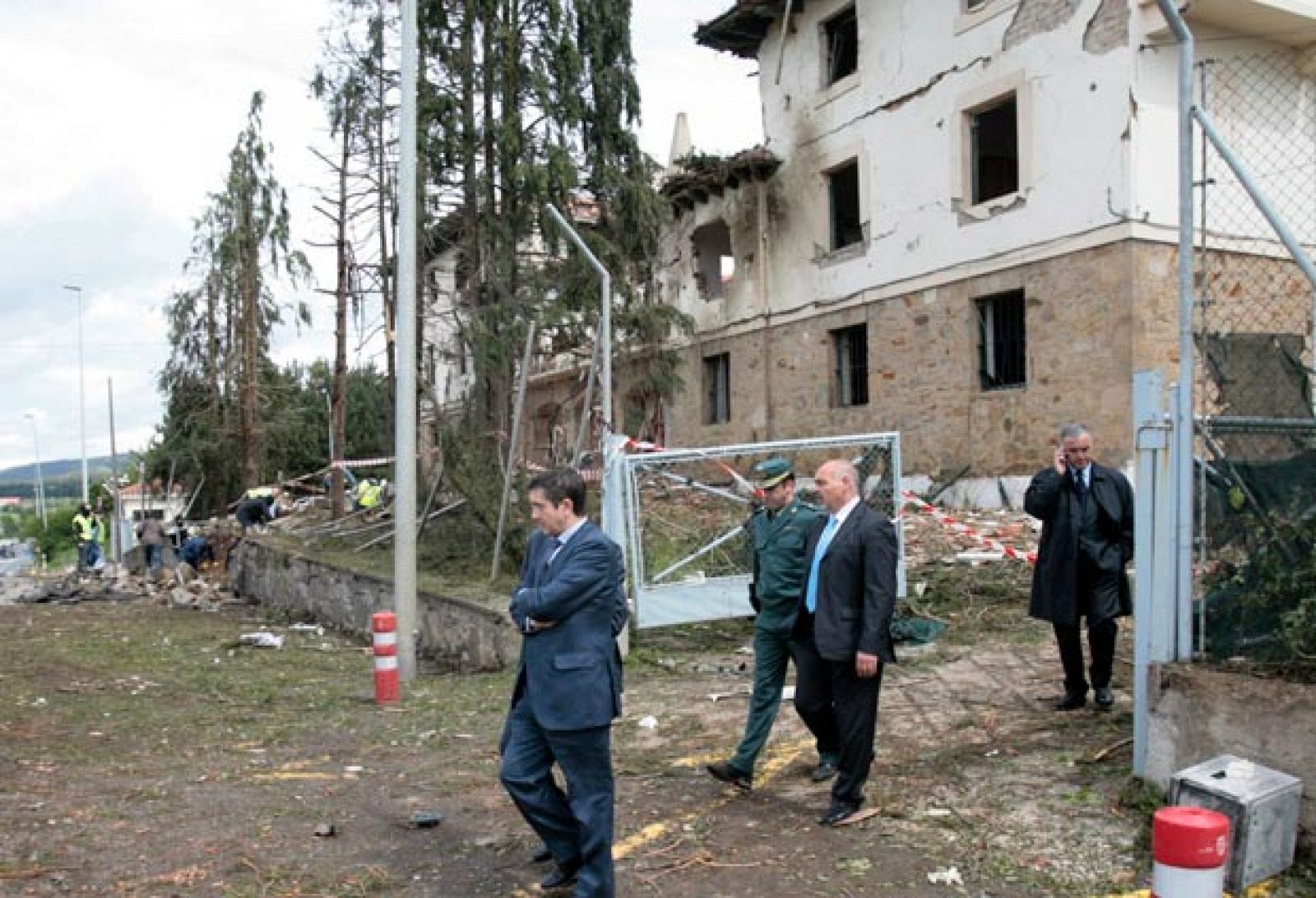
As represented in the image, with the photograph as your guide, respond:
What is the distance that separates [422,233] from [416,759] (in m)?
12.4

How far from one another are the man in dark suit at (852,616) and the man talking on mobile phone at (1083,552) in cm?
188

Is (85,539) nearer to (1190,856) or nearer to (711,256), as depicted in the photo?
(711,256)

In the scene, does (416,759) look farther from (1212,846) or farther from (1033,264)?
(1033,264)

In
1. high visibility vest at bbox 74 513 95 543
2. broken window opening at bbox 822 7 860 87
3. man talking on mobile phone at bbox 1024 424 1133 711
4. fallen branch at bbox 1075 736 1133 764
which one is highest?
broken window opening at bbox 822 7 860 87

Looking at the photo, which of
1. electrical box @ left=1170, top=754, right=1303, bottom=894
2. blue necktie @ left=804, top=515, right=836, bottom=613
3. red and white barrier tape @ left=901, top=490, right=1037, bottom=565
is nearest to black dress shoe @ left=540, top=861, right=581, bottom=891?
blue necktie @ left=804, top=515, right=836, bottom=613

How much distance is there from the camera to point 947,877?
439cm

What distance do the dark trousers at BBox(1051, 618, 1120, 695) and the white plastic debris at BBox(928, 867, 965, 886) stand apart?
241cm

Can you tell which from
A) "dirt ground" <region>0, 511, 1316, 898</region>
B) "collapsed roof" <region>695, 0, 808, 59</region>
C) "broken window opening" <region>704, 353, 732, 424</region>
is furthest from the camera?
"broken window opening" <region>704, 353, 732, 424</region>

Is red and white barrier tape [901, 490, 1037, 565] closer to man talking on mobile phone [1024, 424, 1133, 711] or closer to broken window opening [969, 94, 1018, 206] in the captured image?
man talking on mobile phone [1024, 424, 1133, 711]

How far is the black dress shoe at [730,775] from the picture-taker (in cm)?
558

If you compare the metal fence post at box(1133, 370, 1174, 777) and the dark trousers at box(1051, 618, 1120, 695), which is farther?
the dark trousers at box(1051, 618, 1120, 695)

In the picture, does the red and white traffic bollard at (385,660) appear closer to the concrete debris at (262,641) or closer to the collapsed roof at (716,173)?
the concrete debris at (262,641)

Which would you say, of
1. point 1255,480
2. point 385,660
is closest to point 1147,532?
point 1255,480

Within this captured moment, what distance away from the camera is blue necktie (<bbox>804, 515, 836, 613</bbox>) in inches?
205
